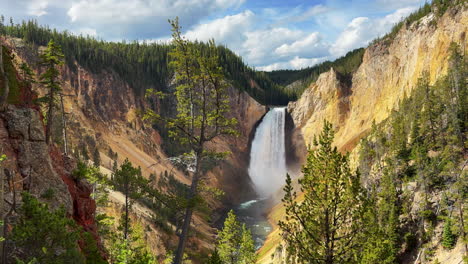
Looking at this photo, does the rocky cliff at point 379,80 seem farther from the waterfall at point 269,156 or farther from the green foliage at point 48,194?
the green foliage at point 48,194

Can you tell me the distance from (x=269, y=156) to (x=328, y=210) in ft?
268

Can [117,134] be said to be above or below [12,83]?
below

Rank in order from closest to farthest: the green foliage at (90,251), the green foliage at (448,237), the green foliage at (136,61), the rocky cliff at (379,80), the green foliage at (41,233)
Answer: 1. the green foliage at (41,233)
2. the green foliage at (90,251)
3. the green foliage at (448,237)
4. the rocky cliff at (379,80)
5. the green foliage at (136,61)

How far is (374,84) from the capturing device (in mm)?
74125

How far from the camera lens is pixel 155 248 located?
41.3 m

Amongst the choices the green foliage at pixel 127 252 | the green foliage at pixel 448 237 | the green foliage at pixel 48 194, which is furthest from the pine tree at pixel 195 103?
the green foliage at pixel 448 237

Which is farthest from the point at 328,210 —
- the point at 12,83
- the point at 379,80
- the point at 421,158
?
the point at 379,80

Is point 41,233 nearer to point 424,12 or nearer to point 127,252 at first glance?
point 127,252

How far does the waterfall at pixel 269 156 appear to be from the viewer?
88500 millimetres

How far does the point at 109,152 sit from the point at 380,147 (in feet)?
165

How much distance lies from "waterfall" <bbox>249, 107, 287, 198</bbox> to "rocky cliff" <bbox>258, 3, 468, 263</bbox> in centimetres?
468

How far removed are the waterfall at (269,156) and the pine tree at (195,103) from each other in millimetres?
76037

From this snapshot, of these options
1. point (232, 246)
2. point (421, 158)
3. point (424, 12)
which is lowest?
point (232, 246)

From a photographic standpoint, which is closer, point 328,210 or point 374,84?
point 328,210
